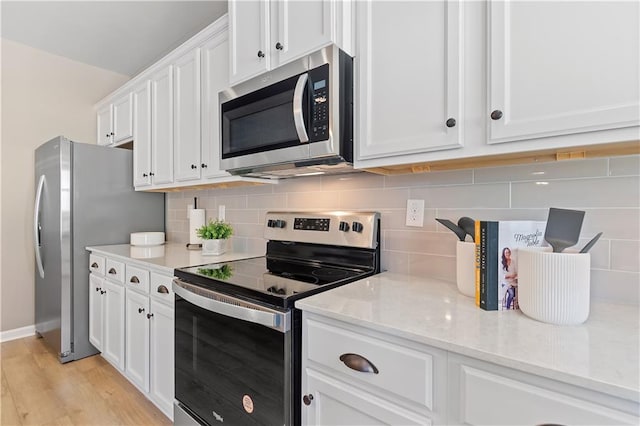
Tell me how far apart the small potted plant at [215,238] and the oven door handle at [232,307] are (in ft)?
1.83

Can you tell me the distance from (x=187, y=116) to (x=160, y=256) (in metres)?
0.95

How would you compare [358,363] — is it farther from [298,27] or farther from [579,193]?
[298,27]

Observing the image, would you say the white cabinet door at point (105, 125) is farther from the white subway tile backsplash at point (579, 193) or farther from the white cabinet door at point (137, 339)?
the white subway tile backsplash at point (579, 193)

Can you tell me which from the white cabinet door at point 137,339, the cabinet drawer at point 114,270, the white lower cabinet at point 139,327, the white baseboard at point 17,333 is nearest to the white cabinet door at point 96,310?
the white lower cabinet at point 139,327

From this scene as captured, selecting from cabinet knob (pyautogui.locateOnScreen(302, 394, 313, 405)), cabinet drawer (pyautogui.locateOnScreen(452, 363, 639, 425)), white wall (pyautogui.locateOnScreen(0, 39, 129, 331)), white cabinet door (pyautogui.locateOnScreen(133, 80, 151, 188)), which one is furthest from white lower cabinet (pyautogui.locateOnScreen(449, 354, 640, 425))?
white wall (pyautogui.locateOnScreen(0, 39, 129, 331))

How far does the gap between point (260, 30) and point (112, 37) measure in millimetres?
2162

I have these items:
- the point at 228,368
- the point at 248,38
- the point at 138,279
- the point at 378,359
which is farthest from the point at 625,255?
the point at 138,279

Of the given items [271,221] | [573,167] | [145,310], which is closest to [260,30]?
[271,221]

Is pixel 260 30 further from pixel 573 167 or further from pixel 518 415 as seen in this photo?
pixel 518 415

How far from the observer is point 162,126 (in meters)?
2.41

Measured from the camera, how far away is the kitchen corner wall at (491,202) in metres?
1.02

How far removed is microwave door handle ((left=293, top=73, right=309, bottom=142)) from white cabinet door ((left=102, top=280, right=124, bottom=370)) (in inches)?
65.0

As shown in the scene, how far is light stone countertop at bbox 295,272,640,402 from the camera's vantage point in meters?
0.62

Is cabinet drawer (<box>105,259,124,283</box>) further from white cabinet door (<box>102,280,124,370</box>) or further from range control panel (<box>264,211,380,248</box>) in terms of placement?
range control panel (<box>264,211,380,248</box>)
